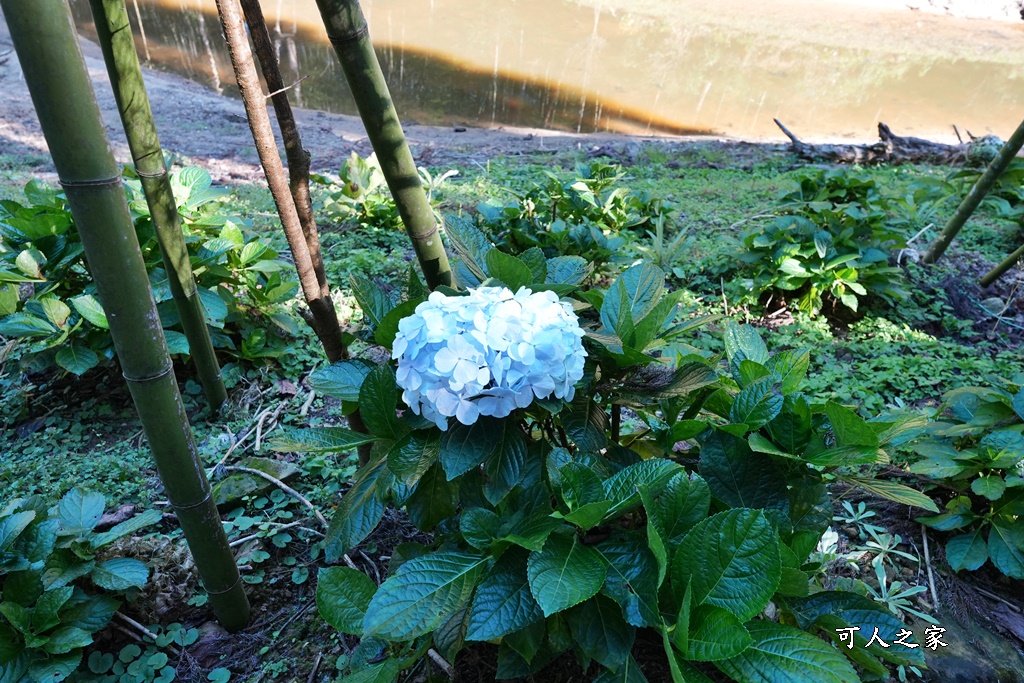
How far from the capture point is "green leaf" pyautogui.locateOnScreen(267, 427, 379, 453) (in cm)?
146

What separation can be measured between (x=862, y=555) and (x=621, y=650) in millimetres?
1236

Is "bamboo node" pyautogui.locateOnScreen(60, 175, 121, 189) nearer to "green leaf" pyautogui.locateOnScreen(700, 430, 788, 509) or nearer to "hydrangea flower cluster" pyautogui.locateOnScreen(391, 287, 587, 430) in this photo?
"hydrangea flower cluster" pyautogui.locateOnScreen(391, 287, 587, 430)

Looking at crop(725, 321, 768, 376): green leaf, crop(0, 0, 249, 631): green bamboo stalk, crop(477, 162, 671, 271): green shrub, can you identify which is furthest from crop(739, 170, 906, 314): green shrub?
crop(0, 0, 249, 631): green bamboo stalk

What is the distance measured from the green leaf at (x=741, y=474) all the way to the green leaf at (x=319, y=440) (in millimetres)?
790

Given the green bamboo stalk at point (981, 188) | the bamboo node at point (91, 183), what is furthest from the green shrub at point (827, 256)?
the bamboo node at point (91, 183)

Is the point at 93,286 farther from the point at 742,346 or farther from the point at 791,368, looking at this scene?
the point at 791,368

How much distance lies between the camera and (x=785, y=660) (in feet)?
3.78

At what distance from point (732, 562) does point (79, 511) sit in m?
1.74

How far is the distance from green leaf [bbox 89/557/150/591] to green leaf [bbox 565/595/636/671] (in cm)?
116

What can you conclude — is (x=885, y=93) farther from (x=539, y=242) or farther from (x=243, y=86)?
(x=243, y=86)

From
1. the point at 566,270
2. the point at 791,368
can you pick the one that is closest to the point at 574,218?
the point at 566,270

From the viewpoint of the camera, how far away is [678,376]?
4.69ft

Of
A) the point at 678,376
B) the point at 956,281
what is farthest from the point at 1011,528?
the point at 956,281

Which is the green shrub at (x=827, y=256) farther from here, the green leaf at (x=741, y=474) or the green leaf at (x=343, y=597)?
the green leaf at (x=343, y=597)
